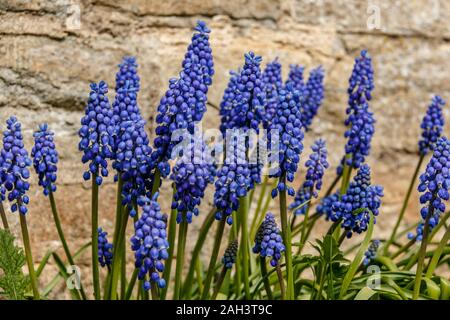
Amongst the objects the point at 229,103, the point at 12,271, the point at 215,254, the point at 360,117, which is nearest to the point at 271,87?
the point at 229,103

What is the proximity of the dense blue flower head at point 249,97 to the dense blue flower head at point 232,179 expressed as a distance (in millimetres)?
307

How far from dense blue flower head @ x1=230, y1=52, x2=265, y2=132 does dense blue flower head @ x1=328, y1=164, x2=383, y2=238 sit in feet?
1.75

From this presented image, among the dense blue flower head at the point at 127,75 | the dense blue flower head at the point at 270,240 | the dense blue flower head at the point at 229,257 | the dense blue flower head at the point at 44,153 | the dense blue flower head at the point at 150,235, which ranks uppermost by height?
the dense blue flower head at the point at 127,75

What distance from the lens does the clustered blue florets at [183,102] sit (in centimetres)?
327

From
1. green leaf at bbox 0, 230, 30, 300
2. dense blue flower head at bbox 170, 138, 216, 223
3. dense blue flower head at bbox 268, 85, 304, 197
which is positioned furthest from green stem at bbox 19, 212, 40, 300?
dense blue flower head at bbox 268, 85, 304, 197

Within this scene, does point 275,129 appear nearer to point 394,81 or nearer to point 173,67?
point 173,67

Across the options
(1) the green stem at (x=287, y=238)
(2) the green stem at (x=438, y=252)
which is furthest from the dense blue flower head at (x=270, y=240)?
(2) the green stem at (x=438, y=252)

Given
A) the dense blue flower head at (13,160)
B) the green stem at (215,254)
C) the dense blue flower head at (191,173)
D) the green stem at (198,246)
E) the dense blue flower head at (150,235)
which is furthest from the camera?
the green stem at (198,246)

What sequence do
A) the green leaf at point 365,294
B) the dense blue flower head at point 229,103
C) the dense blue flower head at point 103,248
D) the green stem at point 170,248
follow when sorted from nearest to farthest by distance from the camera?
the green leaf at point 365,294 → the green stem at point 170,248 → the dense blue flower head at point 103,248 → the dense blue flower head at point 229,103

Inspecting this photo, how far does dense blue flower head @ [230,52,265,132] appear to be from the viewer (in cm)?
348

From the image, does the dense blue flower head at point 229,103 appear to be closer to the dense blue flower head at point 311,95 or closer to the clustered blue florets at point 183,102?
the clustered blue florets at point 183,102

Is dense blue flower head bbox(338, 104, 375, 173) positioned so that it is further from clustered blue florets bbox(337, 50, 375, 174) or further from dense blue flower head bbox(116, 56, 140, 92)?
dense blue flower head bbox(116, 56, 140, 92)

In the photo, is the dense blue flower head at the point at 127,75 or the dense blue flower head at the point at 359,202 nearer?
the dense blue flower head at the point at 359,202

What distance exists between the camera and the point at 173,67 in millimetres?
5105
